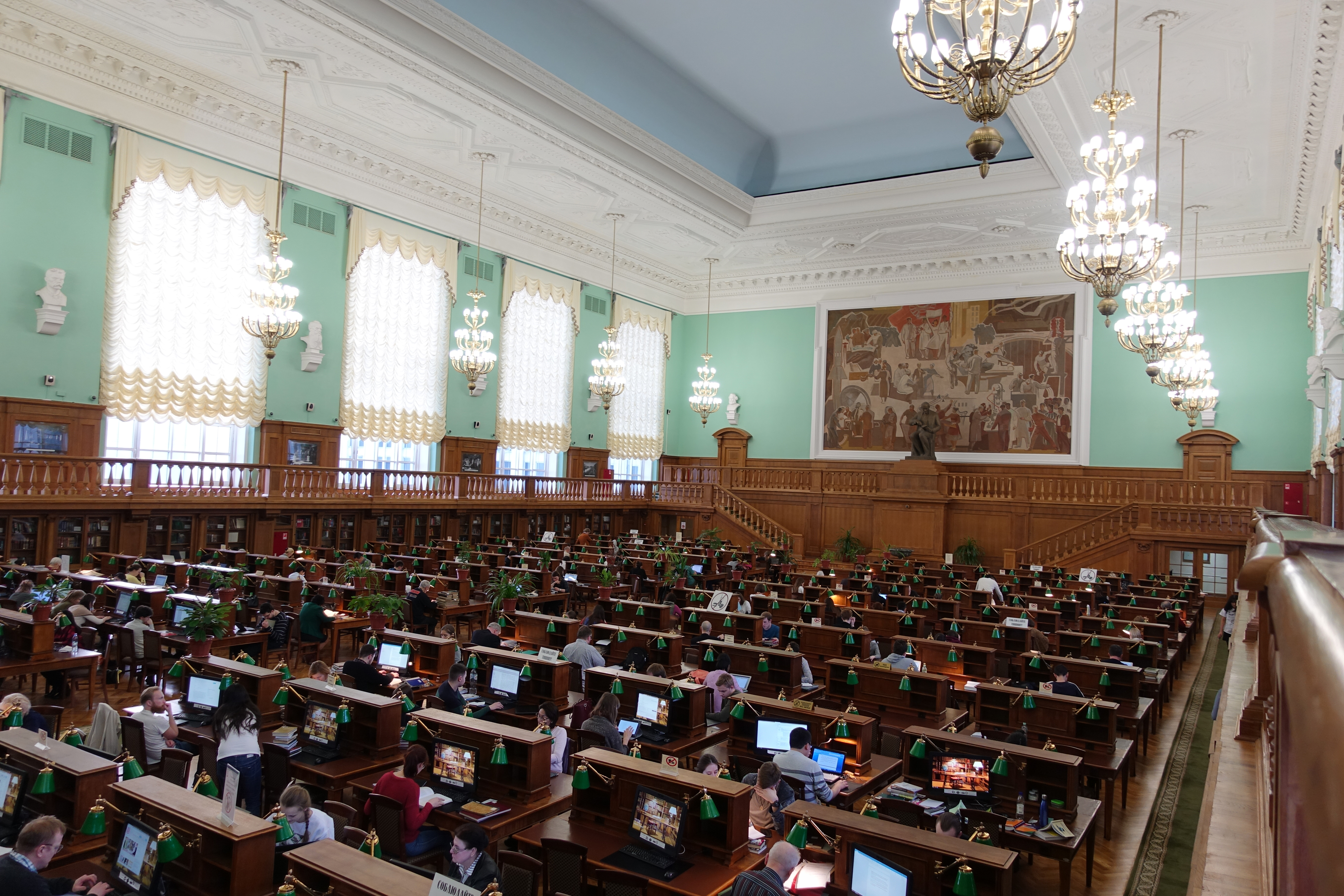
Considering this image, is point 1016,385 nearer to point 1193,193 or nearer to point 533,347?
point 1193,193

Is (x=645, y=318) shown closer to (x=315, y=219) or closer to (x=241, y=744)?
(x=315, y=219)

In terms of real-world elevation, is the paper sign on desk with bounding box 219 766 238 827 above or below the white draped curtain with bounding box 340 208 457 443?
below

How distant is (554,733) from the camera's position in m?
7.24

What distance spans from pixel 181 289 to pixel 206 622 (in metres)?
11.1

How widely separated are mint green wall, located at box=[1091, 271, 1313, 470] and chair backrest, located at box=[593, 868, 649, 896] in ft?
75.7

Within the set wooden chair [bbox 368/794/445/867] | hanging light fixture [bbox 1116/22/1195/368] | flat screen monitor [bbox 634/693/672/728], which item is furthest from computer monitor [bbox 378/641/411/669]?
hanging light fixture [bbox 1116/22/1195/368]

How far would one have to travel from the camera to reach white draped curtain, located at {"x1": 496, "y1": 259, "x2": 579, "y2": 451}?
25.6 metres

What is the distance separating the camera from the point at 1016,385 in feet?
86.0

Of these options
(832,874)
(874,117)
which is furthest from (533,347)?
(832,874)

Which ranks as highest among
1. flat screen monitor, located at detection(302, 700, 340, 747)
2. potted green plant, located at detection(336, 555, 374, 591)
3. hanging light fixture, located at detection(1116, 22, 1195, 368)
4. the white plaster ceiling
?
the white plaster ceiling

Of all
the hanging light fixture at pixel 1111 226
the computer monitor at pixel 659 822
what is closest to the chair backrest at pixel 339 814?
the computer monitor at pixel 659 822

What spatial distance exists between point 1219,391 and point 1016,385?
5.05 m

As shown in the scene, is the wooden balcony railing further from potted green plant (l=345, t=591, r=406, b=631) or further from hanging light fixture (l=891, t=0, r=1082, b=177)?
potted green plant (l=345, t=591, r=406, b=631)

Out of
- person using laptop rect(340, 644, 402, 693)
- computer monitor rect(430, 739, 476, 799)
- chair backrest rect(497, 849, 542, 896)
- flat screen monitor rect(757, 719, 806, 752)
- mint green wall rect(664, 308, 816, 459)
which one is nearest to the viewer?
chair backrest rect(497, 849, 542, 896)
